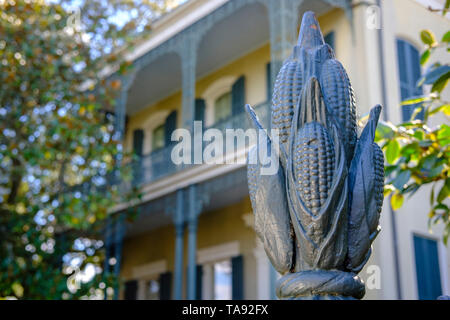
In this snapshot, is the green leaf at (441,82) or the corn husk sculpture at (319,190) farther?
the green leaf at (441,82)

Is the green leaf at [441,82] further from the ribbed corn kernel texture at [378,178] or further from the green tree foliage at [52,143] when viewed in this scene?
the green tree foliage at [52,143]

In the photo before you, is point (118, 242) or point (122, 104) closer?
point (118, 242)

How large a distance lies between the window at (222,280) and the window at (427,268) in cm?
352

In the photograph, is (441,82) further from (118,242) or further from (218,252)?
(118,242)

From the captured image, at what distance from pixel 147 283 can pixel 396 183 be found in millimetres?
10056

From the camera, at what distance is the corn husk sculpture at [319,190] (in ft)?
6.96

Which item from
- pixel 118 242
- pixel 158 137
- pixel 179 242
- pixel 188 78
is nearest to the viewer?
pixel 179 242

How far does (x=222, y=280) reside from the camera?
446 inches

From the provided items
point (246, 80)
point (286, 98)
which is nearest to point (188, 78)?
point (246, 80)

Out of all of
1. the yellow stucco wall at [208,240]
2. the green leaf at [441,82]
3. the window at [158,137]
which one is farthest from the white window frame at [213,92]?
the green leaf at [441,82]

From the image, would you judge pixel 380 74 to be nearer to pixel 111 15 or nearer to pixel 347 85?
pixel 111 15

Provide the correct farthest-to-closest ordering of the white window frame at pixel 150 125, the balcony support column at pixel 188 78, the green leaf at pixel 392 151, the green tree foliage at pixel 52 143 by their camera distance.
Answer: the white window frame at pixel 150 125 → the balcony support column at pixel 188 78 → the green tree foliage at pixel 52 143 → the green leaf at pixel 392 151

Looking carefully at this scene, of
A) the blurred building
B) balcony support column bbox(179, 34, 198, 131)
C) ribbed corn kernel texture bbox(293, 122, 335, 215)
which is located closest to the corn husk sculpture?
ribbed corn kernel texture bbox(293, 122, 335, 215)

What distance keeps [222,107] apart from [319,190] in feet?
33.9
